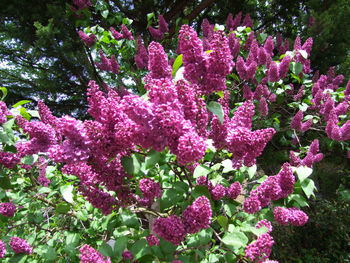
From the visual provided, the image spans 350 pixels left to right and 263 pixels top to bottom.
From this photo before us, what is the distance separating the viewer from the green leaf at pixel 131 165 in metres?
1.17

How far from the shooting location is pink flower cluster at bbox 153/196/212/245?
1.20 meters

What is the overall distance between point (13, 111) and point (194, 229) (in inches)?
49.9

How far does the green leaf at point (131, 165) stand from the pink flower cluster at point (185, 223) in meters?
0.26

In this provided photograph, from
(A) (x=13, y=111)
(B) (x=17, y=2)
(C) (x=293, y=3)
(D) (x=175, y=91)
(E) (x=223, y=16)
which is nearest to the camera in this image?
(D) (x=175, y=91)

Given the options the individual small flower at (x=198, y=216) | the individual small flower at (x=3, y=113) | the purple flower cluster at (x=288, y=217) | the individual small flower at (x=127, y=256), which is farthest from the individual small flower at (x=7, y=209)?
the purple flower cluster at (x=288, y=217)

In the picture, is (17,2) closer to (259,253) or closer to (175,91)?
(175,91)

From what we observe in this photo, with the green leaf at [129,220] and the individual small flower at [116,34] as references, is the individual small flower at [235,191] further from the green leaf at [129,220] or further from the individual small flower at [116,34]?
the individual small flower at [116,34]

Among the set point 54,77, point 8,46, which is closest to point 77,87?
point 54,77

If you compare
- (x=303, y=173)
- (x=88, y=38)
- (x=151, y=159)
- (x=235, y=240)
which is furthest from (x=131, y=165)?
(x=88, y=38)

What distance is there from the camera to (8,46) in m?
5.64

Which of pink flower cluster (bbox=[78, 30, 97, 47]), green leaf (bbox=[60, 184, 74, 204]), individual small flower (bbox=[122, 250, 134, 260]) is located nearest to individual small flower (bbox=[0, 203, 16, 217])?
green leaf (bbox=[60, 184, 74, 204])

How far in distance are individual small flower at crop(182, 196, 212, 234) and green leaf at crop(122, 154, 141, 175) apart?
1.00ft

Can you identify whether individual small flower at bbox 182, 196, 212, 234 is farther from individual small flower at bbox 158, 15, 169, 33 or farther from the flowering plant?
individual small flower at bbox 158, 15, 169, 33

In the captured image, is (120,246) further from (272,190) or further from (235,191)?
(272,190)
